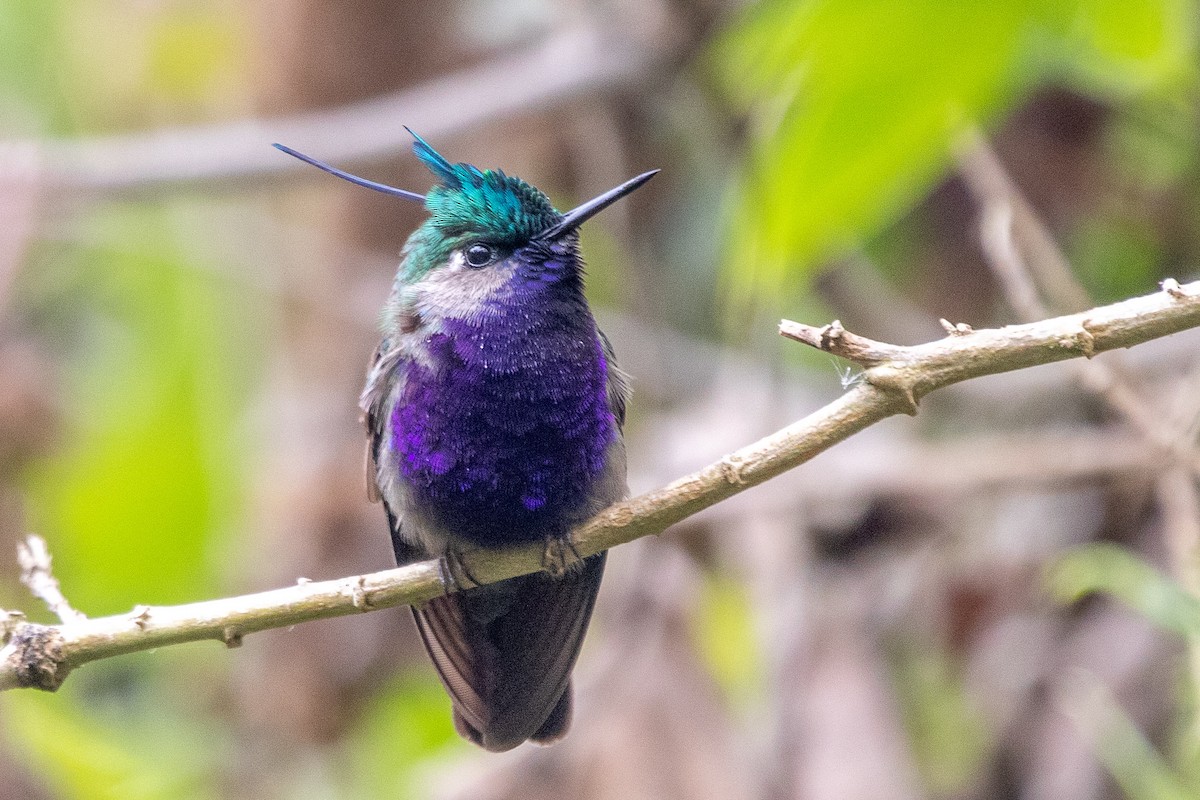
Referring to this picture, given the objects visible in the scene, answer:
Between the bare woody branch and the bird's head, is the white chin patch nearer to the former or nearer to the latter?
the bird's head

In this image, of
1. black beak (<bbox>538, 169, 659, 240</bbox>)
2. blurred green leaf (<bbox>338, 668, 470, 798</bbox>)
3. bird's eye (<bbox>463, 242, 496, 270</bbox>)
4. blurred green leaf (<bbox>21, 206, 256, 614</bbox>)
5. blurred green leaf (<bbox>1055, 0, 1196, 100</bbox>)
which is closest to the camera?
black beak (<bbox>538, 169, 659, 240</bbox>)

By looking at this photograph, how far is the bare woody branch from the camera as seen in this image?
185 cm

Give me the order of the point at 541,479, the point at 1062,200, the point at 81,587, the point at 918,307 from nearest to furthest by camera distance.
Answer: the point at 541,479 < the point at 1062,200 < the point at 918,307 < the point at 81,587

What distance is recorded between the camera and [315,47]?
5.61 metres

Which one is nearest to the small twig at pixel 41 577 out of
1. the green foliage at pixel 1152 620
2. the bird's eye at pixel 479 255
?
the bird's eye at pixel 479 255

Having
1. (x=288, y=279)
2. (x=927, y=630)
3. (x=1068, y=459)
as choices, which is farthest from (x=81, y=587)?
(x=1068, y=459)

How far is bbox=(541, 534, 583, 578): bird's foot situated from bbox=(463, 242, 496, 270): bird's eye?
0.59 metres

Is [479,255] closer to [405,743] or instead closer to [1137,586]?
[1137,586]

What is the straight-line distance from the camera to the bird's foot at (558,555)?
8.74ft

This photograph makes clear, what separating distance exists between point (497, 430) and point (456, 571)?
0.27 meters

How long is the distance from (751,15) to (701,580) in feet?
5.73

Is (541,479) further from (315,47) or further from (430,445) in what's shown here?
(315,47)

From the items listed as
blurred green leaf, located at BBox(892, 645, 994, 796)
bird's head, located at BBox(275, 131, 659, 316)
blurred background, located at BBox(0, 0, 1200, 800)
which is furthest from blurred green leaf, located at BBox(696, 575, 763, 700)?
bird's head, located at BBox(275, 131, 659, 316)

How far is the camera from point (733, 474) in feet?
6.73
